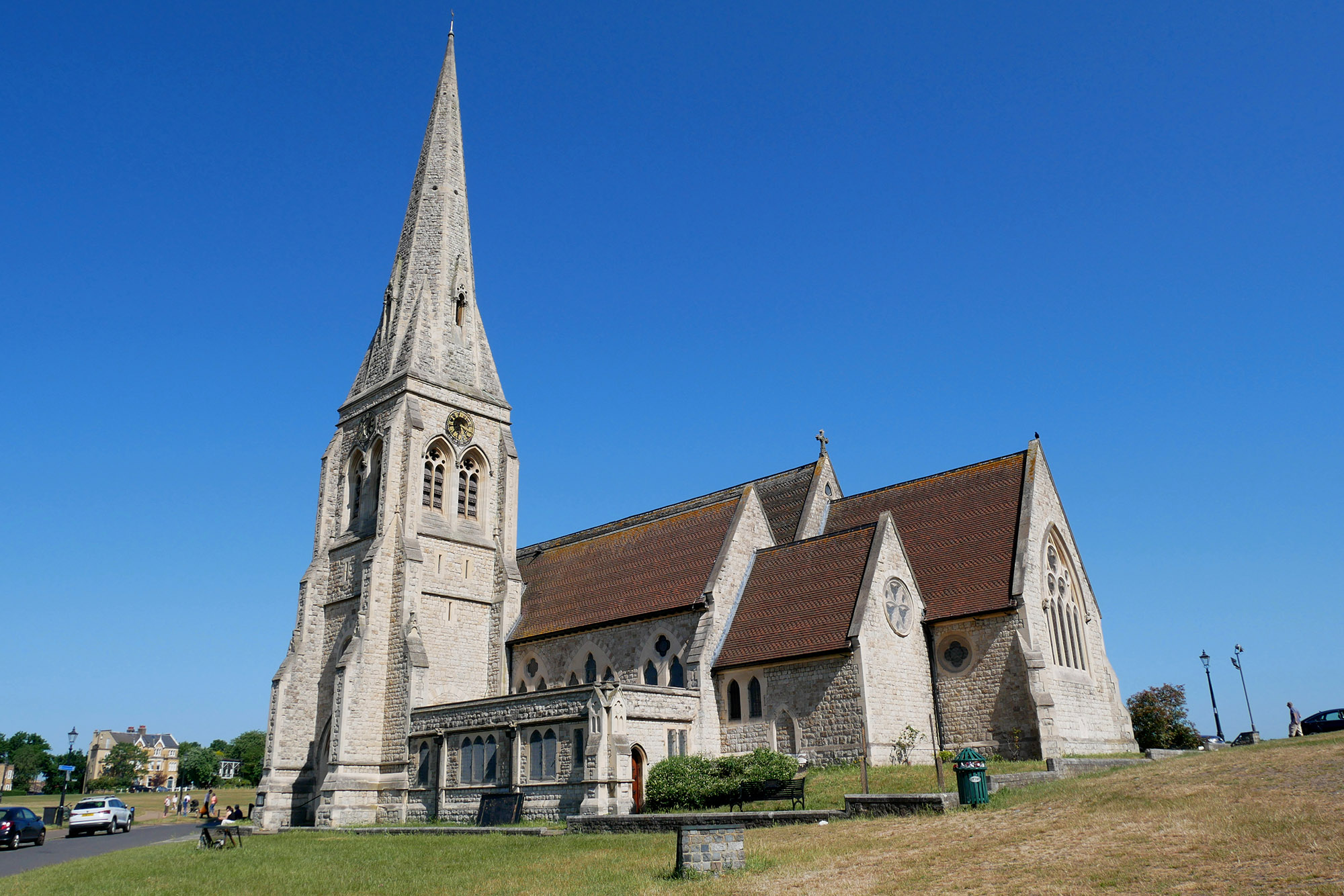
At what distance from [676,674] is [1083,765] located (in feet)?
43.2

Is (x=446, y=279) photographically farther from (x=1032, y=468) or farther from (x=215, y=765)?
(x=215, y=765)

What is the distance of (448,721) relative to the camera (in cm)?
3077

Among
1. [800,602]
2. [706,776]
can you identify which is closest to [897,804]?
[706,776]

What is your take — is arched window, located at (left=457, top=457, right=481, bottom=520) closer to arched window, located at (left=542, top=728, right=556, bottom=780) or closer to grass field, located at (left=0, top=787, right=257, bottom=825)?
arched window, located at (left=542, top=728, right=556, bottom=780)

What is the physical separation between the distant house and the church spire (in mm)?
126728

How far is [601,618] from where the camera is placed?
33.5 metres

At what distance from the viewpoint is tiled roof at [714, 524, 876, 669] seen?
27.2 meters

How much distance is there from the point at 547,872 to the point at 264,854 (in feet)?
32.5

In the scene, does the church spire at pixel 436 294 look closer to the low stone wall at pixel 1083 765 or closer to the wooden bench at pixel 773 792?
the wooden bench at pixel 773 792

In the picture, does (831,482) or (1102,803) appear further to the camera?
(831,482)

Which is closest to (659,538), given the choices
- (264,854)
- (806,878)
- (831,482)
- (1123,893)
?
(831,482)

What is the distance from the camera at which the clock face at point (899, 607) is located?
27.4 m

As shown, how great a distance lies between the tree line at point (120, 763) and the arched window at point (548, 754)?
304 ft

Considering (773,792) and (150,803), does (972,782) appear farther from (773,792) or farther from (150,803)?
(150,803)
